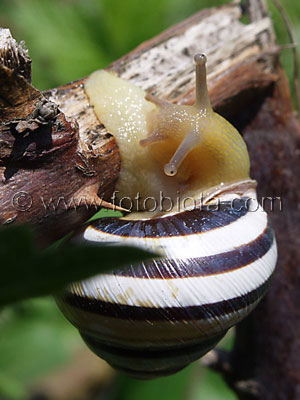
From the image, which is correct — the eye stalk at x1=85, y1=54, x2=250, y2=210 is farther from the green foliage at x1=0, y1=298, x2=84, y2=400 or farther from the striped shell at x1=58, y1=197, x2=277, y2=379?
the green foliage at x1=0, y1=298, x2=84, y2=400

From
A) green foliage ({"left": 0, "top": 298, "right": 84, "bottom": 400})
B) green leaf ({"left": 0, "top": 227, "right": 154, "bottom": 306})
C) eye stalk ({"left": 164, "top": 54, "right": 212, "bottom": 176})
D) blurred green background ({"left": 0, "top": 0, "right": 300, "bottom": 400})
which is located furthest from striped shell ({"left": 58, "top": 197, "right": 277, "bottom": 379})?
green foliage ({"left": 0, "top": 298, "right": 84, "bottom": 400})

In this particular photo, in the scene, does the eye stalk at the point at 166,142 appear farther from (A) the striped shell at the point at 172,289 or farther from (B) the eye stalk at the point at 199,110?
(A) the striped shell at the point at 172,289

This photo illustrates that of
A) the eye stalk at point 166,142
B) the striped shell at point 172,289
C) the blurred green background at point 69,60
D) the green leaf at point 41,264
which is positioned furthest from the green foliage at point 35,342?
the green leaf at point 41,264

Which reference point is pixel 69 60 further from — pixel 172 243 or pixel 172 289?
pixel 172 289

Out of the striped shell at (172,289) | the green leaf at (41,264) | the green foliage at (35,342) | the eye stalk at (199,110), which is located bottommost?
the green foliage at (35,342)

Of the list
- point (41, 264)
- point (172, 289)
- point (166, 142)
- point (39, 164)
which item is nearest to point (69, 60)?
point (166, 142)

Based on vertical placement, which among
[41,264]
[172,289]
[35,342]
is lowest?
[35,342]

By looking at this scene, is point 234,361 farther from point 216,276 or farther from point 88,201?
point 88,201

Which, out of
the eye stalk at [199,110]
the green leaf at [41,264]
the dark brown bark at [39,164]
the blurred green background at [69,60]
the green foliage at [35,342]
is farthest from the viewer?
the green foliage at [35,342]
